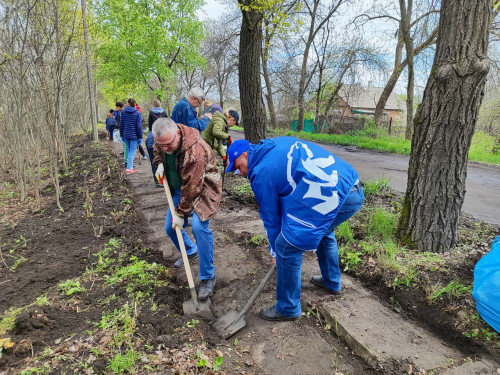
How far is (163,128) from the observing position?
243cm

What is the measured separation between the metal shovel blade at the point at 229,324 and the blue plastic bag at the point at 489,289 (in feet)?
6.01

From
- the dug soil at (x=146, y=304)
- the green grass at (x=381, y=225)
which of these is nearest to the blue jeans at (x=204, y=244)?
the dug soil at (x=146, y=304)

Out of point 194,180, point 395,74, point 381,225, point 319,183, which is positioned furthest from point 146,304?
point 395,74

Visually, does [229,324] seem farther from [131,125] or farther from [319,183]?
[131,125]

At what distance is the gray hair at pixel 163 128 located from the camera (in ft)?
7.95

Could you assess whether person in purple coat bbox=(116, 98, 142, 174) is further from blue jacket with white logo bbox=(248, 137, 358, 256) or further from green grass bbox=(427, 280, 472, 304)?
green grass bbox=(427, 280, 472, 304)

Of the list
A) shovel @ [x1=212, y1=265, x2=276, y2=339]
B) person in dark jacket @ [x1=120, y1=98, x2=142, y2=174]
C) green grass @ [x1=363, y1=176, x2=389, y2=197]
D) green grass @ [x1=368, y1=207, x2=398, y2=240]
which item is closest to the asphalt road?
green grass @ [x1=363, y1=176, x2=389, y2=197]

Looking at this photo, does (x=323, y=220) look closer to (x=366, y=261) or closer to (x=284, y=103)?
(x=366, y=261)

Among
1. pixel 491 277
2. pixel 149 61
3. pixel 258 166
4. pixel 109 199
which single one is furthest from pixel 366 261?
pixel 149 61

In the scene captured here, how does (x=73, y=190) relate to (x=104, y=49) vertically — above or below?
below

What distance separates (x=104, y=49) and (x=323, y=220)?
18.8 meters

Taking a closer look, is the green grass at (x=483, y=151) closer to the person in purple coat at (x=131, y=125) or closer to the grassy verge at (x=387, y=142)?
the grassy verge at (x=387, y=142)

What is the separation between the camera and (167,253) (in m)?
3.78

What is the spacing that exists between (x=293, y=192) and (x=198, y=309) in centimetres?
134
